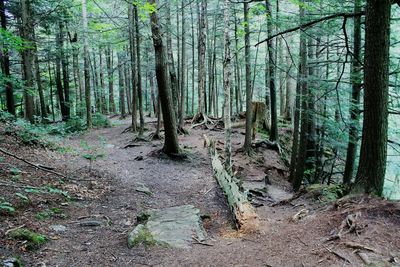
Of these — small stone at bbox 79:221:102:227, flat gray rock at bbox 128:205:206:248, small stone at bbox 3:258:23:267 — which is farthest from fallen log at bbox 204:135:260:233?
small stone at bbox 3:258:23:267

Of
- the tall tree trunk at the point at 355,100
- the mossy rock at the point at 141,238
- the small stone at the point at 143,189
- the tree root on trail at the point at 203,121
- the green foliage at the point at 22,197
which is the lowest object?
the small stone at the point at 143,189

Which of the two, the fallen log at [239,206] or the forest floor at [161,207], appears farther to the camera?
the fallen log at [239,206]

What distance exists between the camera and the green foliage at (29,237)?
4797 mm

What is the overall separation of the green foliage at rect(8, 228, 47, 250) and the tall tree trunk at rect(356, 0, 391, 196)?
5604 mm

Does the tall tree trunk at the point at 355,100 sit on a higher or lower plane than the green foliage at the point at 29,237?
higher

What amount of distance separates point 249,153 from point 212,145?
5.93 ft

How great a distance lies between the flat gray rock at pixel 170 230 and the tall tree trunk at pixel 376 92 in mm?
3330

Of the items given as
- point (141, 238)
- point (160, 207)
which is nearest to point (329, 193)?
point (160, 207)

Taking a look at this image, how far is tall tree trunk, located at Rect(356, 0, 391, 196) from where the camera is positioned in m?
5.21

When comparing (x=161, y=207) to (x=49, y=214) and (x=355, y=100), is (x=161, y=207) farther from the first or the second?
(x=355, y=100)

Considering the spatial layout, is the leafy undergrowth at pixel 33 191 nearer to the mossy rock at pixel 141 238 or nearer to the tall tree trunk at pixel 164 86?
the mossy rock at pixel 141 238

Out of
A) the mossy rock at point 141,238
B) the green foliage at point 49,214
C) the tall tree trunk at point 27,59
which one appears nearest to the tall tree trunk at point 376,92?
the mossy rock at point 141,238

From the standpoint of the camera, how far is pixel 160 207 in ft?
25.8

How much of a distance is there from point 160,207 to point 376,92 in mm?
A: 5422
